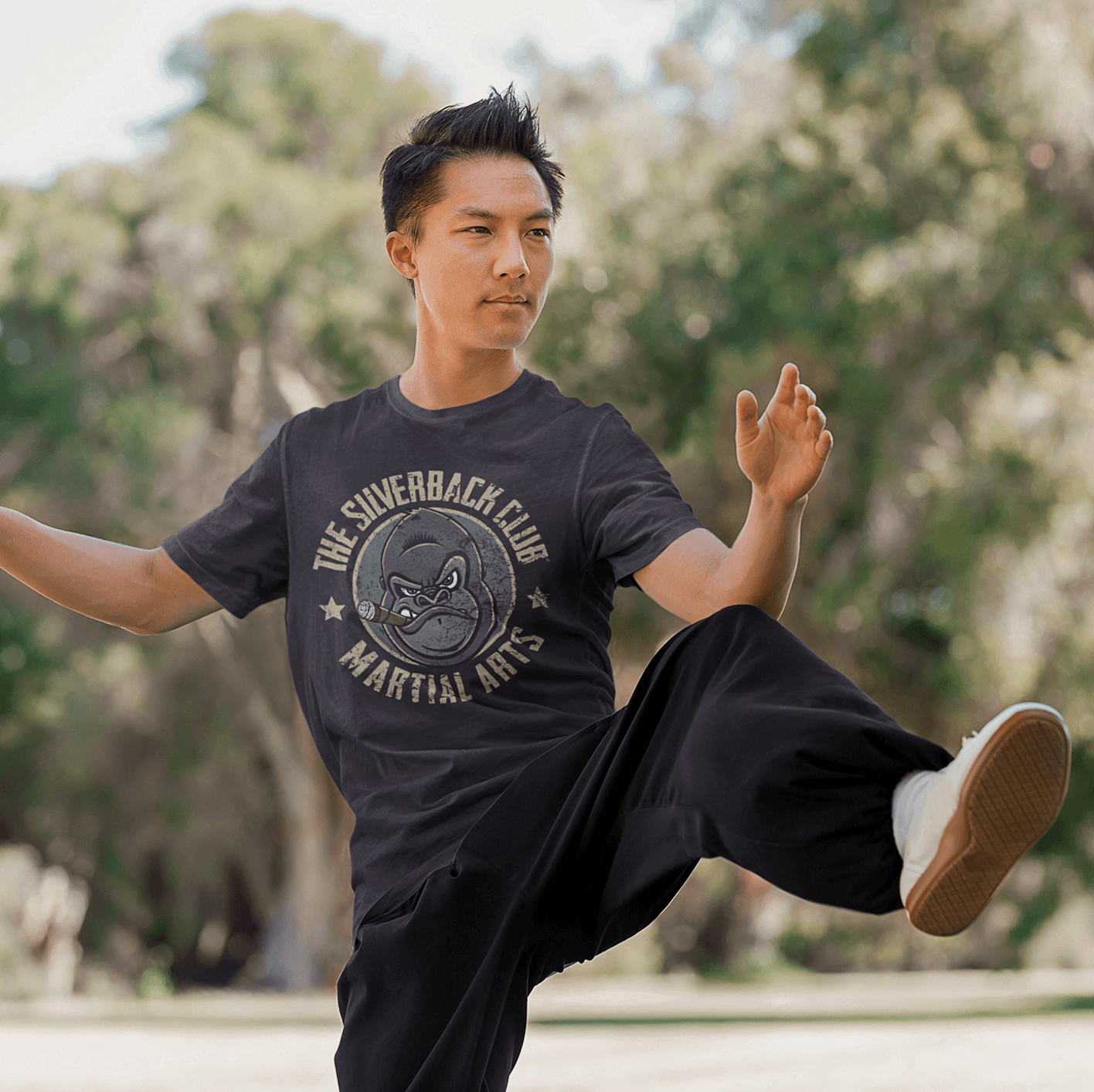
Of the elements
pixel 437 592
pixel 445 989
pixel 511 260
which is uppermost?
pixel 511 260

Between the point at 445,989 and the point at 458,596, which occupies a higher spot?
the point at 458,596

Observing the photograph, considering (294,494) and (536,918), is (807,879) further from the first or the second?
(294,494)

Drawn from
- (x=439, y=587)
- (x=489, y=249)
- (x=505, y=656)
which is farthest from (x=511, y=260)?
(x=505, y=656)

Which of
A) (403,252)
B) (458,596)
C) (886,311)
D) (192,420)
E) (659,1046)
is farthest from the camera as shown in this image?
(192,420)

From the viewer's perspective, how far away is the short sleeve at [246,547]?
279 cm

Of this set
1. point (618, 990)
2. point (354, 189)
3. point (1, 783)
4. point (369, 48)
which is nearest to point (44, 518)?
point (1, 783)

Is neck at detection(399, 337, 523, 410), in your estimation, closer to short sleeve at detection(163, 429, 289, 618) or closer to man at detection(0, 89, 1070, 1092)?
man at detection(0, 89, 1070, 1092)

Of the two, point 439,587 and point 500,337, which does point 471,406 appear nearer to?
point 500,337

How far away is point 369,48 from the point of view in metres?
21.2

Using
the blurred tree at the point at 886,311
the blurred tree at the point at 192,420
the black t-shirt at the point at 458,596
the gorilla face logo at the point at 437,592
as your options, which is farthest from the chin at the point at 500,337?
the blurred tree at the point at 192,420

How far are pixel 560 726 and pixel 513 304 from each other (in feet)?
2.48

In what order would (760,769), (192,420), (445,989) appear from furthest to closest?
1. (192,420)
2. (445,989)
3. (760,769)

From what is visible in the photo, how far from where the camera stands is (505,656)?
8.14 ft

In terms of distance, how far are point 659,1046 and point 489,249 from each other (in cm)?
754
